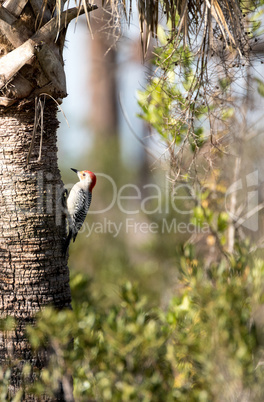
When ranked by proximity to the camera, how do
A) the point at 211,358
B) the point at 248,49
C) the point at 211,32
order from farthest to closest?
the point at 248,49 < the point at 211,32 < the point at 211,358

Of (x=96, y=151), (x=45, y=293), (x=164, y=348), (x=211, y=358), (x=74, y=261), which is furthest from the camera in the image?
(x=96, y=151)

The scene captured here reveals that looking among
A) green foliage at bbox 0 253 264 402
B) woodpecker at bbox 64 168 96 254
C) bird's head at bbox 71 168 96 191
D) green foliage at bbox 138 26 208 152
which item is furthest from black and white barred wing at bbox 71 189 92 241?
green foliage at bbox 0 253 264 402

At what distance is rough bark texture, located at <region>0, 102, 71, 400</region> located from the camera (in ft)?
13.1

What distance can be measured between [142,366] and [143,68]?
2.86 meters

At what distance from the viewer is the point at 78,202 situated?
19.1 feet

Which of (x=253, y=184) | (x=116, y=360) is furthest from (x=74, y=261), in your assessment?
(x=116, y=360)

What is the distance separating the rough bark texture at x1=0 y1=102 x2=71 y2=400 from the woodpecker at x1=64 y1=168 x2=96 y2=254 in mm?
990

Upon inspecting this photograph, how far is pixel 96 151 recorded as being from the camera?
1305cm

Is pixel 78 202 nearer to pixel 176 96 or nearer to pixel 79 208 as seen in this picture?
pixel 79 208

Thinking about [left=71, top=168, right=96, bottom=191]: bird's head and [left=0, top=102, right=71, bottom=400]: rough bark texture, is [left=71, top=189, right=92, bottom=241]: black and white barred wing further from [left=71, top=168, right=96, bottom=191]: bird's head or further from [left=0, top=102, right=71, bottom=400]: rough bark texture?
[left=0, top=102, right=71, bottom=400]: rough bark texture

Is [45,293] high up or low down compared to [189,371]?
up

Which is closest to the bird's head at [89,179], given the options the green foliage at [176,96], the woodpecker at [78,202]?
the woodpecker at [78,202]

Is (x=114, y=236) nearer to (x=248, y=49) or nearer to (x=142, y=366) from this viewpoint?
(x=248, y=49)

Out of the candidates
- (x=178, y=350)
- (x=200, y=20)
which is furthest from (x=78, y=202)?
(x=178, y=350)
